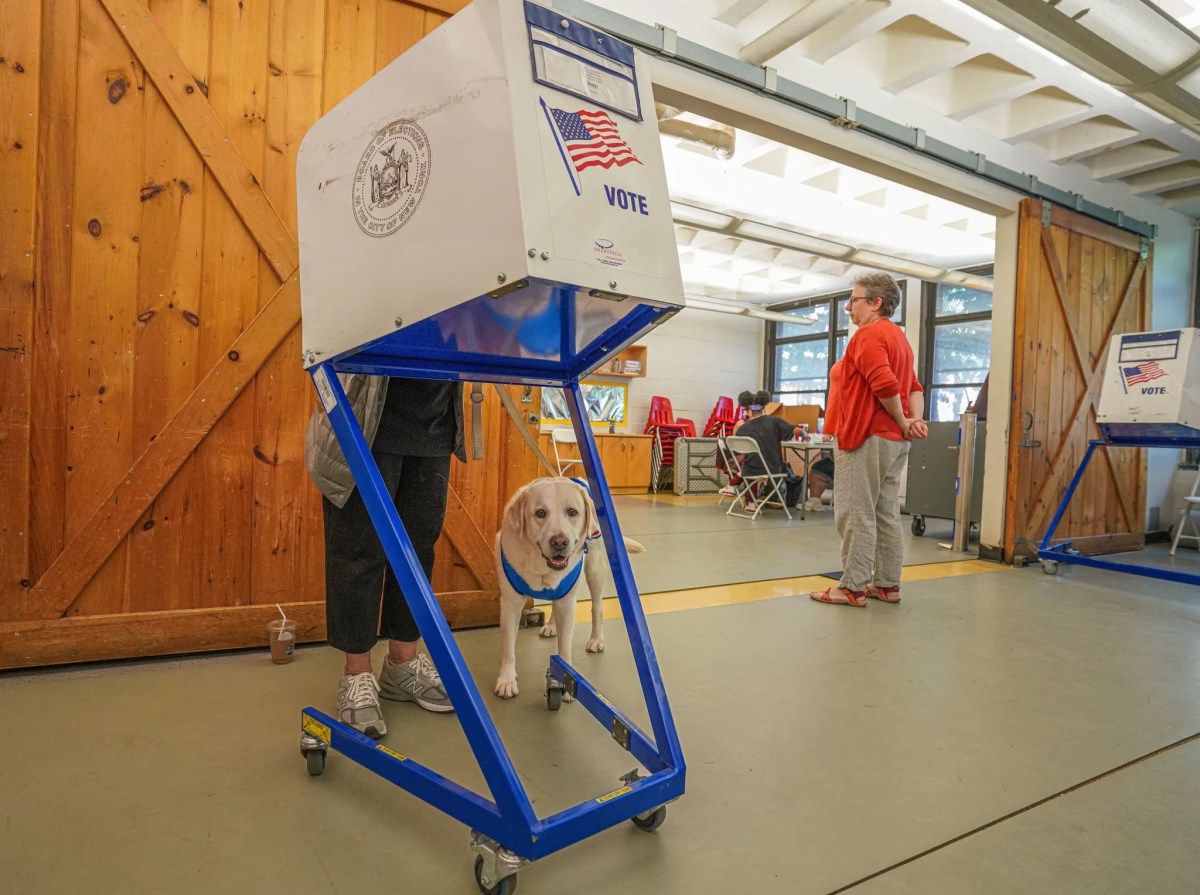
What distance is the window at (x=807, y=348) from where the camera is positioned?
10500 millimetres

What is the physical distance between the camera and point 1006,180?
4.65 m

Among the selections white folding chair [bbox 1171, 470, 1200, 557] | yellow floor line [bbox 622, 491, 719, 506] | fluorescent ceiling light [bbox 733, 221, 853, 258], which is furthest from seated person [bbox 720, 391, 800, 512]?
white folding chair [bbox 1171, 470, 1200, 557]

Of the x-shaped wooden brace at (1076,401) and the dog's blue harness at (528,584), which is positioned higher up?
the x-shaped wooden brace at (1076,401)

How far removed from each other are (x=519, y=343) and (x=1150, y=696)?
2.43 meters

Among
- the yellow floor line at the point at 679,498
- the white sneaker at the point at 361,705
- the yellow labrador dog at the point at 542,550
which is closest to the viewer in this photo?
the white sneaker at the point at 361,705

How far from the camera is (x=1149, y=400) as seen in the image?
406cm

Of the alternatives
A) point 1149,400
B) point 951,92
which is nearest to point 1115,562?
point 1149,400

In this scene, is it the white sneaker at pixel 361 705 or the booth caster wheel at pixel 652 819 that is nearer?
the booth caster wheel at pixel 652 819

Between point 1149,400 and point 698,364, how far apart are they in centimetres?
759

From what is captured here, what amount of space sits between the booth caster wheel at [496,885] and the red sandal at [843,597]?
259 centimetres

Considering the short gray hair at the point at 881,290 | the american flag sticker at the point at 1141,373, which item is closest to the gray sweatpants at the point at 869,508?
the short gray hair at the point at 881,290

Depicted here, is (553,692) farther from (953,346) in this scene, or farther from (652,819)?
(953,346)

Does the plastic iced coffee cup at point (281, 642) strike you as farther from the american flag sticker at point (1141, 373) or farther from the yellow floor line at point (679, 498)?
the yellow floor line at point (679, 498)

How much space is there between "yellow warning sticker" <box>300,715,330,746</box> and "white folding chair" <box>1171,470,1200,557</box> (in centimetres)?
661
